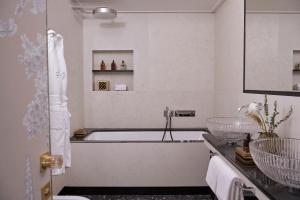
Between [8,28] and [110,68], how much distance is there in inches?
131

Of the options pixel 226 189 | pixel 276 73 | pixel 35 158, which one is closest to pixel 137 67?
pixel 276 73

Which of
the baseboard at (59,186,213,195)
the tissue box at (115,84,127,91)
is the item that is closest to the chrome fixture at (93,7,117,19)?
the tissue box at (115,84,127,91)

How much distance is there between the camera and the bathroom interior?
829mm

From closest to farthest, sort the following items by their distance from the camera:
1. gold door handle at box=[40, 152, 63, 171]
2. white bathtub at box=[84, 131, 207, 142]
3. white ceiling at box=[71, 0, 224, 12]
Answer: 1. gold door handle at box=[40, 152, 63, 171]
2. white ceiling at box=[71, 0, 224, 12]
3. white bathtub at box=[84, 131, 207, 142]

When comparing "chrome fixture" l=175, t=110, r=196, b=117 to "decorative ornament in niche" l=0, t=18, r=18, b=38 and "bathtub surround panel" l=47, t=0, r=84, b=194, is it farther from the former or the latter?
"decorative ornament in niche" l=0, t=18, r=18, b=38

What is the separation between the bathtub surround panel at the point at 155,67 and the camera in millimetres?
3883

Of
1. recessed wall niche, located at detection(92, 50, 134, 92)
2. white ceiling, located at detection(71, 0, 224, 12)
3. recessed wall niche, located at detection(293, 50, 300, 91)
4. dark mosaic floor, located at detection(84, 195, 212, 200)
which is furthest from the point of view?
recessed wall niche, located at detection(92, 50, 134, 92)

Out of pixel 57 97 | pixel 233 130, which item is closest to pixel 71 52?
pixel 57 97

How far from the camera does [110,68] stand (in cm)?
398

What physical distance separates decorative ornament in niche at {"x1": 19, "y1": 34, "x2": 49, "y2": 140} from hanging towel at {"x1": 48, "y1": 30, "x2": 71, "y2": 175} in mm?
1100

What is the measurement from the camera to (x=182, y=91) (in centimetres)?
394

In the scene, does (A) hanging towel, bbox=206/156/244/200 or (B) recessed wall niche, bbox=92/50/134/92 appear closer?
(A) hanging towel, bbox=206/156/244/200

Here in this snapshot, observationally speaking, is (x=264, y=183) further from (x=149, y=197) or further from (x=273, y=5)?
(x=149, y=197)

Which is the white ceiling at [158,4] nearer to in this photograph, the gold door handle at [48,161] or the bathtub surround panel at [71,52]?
the bathtub surround panel at [71,52]
